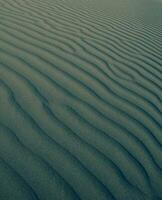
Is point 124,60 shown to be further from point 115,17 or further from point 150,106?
point 115,17

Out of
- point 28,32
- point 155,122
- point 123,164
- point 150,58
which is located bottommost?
point 123,164

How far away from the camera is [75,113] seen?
2553mm

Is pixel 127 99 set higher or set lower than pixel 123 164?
higher

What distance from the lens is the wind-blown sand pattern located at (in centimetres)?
196

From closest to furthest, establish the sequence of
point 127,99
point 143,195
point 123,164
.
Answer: point 143,195, point 123,164, point 127,99

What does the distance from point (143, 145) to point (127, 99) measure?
0.66 m

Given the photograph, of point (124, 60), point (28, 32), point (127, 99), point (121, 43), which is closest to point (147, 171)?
point (127, 99)

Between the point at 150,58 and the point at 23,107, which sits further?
the point at 150,58

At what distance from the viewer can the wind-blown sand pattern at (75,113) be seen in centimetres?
196

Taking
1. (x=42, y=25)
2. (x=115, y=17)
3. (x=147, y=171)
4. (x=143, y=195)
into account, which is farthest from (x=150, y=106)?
(x=115, y=17)

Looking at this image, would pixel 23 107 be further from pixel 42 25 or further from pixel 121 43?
pixel 121 43

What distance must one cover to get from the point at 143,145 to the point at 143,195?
50 cm

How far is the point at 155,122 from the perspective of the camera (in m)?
2.83

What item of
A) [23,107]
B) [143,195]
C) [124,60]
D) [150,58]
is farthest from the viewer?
[150,58]
